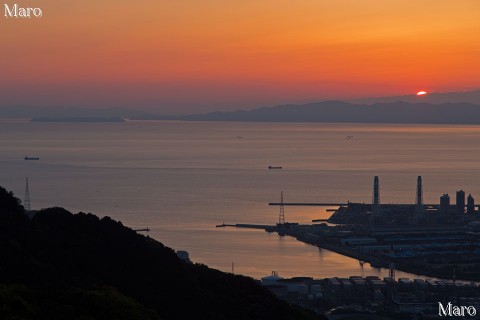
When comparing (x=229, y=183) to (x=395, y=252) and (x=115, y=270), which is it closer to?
(x=395, y=252)

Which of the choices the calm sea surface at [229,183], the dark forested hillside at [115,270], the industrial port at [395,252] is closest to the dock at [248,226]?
the industrial port at [395,252]

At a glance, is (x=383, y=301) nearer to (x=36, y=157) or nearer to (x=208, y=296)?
(x=208, y=296)

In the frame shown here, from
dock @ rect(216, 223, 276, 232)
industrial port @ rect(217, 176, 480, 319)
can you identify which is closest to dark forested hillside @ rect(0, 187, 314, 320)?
industrial port @ rect(217, 176, 480, 319)

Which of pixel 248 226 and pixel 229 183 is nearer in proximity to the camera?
pixel 248 226

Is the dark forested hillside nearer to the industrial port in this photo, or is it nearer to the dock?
the industrial port

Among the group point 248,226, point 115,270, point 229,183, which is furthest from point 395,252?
point 229,183
